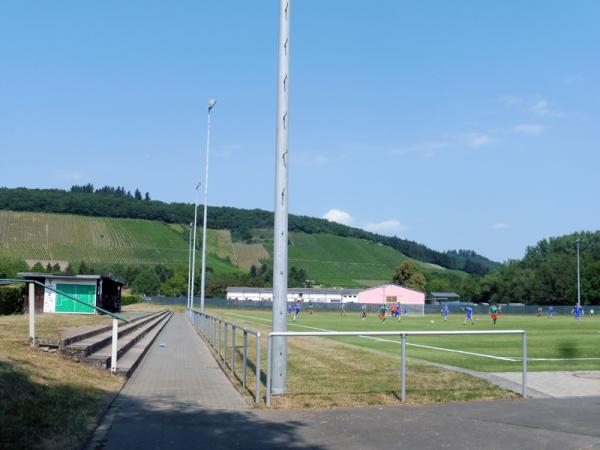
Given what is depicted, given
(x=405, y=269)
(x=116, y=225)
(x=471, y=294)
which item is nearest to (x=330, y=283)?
(x=405, y=269)

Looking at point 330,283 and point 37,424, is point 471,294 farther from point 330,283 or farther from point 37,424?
point 37,424

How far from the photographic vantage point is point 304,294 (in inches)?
5256

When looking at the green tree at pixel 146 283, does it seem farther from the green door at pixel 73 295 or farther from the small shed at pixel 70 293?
the small shed at pixel 70 293

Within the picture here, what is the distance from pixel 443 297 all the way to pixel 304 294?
135 feet

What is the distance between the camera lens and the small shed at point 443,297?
15575 centimetres

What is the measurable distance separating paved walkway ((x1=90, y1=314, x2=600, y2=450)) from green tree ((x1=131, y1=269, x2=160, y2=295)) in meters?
119

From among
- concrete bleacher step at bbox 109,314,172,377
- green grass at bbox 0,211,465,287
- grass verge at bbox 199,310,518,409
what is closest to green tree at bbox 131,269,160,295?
green grass at bbox 0,211,465,287

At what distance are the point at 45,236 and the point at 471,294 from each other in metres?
92.1

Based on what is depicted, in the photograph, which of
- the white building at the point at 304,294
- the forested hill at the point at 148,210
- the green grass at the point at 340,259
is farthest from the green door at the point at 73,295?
the forested hill at the point at 148,210

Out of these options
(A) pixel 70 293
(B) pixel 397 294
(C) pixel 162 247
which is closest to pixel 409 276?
(B) pixel 397 294

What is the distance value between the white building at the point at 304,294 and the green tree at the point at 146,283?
45.8ft

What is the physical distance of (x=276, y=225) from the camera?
1110 centimetres

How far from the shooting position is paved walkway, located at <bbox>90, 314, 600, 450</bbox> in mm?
7379

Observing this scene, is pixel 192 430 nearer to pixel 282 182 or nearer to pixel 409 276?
pixel 282 182
